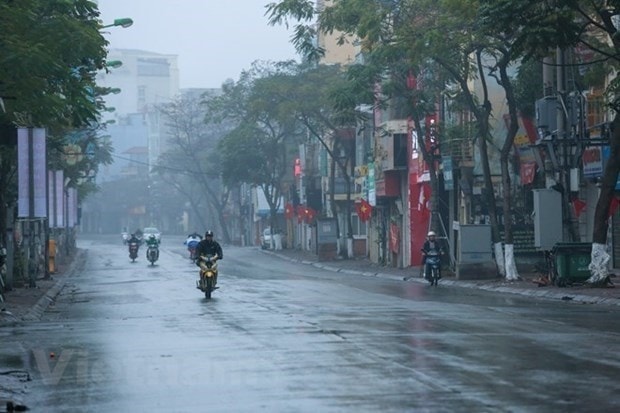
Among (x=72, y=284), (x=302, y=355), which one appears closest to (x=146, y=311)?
(x=302, y=355)

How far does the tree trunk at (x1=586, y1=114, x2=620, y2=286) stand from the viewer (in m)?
34.5

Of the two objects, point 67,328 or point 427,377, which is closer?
point 427,377

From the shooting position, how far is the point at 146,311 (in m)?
28.3

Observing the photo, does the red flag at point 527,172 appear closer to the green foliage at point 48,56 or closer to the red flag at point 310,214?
the green foliage at point 48,56

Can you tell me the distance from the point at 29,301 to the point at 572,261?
15218mm

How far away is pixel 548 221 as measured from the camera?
3856 cm

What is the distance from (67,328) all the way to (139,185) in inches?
5781

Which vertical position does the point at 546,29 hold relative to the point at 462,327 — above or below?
above

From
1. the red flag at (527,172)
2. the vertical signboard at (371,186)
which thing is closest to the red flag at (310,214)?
the vertical signboard at (371,186)

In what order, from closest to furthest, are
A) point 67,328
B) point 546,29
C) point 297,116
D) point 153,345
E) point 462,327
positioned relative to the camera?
point 153,345 → point 462,327 → point 67,328 → point 546,29 → point 297,116

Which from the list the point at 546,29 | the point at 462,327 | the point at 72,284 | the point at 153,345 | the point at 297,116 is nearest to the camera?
the point at 153,345

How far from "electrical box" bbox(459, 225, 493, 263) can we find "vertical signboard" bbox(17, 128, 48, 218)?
17795mm

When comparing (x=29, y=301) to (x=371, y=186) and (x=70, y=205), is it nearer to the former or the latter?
(x=70, y=205)

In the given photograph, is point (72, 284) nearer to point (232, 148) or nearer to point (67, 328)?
point (67, 328)
